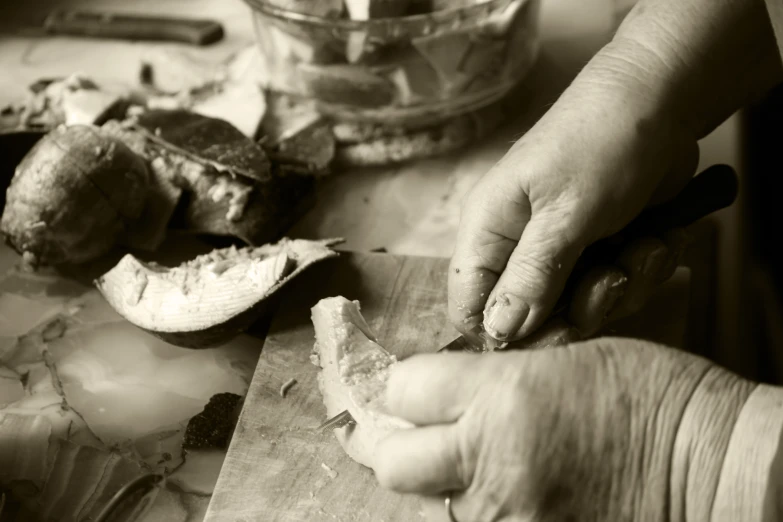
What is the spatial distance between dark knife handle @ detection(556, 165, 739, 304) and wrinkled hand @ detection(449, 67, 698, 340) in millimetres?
28

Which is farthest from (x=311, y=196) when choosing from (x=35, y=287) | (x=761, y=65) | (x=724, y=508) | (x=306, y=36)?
(x=724, y=508)

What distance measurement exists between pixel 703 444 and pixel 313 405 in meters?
0.59

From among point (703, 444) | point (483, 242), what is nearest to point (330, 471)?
point (483, 242)

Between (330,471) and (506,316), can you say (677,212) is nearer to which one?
(506,316)

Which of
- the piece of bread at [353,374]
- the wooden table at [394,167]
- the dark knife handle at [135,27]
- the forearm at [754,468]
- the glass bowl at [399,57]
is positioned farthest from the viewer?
the dark knife handle at [135,27]

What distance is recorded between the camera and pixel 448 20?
4.87ft

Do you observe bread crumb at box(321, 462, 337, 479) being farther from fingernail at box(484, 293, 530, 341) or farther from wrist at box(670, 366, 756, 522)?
wrist at box(670, 366, 756, 522)

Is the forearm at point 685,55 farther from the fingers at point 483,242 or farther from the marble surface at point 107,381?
the marble surface at point 107,381

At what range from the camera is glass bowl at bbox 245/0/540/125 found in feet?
4.90

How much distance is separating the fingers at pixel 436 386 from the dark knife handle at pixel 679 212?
16.6 inches

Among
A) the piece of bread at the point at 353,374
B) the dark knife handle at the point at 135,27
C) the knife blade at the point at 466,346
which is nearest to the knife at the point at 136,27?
the dark knife handle at the point at 135,27

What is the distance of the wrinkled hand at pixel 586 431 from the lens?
845 millimetres

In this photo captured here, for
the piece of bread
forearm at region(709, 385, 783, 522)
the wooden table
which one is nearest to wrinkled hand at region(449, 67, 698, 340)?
the piece of bread

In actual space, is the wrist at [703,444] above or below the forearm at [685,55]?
below
